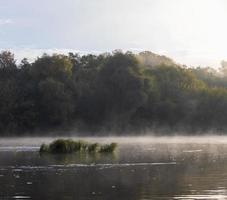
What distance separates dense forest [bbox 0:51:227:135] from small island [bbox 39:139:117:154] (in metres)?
49.6

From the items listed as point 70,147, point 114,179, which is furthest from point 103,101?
point 114,179

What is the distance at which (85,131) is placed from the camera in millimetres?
113375

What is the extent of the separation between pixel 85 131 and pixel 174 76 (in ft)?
79.2

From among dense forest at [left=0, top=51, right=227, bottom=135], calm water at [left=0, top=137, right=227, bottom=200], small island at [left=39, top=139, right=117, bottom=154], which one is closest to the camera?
calm water at [left=0, top=137, right=227, bottom=200]

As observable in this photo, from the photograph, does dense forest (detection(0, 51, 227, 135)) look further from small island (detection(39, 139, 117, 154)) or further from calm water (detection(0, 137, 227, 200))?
calm water (detection(0, 137, 227, 200))

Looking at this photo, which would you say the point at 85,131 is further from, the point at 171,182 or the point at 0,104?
the point at 171,182

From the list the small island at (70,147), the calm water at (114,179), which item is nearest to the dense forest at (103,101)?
the small island at (70,147)

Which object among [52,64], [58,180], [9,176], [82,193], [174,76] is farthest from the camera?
[174,76]

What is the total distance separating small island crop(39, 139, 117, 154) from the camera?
193ft

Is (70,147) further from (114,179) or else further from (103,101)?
(103,101)

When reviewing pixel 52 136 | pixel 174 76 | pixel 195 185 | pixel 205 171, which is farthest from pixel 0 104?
pixel 195 185

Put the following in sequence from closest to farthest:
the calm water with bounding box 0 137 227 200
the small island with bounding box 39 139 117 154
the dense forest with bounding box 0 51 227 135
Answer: the calm water with bounding box 0 137 227 200 < the small island with bounding box 39 139 117 154 < the dense forest with bounding box 0 51 227 135

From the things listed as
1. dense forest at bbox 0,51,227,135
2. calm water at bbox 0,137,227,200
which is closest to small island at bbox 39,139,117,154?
calm water at bbox 0,137,227,200

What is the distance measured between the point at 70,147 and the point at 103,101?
2237 inches
